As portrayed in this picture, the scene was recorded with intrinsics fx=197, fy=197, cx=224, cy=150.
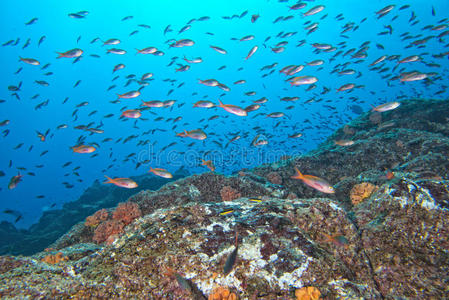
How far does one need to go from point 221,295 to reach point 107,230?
3.78 meters

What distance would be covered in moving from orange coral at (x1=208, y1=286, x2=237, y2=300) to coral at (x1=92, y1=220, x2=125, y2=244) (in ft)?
11.3

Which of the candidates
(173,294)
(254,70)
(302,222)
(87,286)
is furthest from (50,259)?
(254,70)

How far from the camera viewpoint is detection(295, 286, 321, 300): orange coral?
1.96 metres

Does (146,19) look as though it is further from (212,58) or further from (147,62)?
(212,58)

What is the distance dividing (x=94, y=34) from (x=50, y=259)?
335ft

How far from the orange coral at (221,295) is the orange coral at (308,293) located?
0.65m

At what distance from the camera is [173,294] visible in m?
2.08

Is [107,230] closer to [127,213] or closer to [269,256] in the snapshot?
[127,213]

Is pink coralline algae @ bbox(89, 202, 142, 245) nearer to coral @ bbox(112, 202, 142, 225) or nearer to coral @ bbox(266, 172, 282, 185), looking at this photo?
coral @ bbox(112, 202, 142, 225)

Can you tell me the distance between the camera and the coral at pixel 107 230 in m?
4.55

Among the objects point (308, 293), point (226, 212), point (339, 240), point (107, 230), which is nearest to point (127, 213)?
point (107, 230)

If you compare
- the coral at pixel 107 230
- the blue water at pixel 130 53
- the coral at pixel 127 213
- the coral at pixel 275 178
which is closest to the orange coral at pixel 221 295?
the coral at pixel 107 230

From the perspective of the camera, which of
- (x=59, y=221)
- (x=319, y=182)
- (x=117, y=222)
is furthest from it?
(x=59, y=221)

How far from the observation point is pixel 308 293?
6.51 ft
